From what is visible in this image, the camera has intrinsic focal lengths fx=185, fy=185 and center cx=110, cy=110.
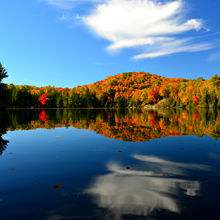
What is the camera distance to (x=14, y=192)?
5164mm

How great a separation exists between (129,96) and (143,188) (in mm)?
158646

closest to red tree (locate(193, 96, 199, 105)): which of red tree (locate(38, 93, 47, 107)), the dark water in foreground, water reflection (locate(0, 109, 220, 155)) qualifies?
water reflection (locate(0, 109, 220, 155))

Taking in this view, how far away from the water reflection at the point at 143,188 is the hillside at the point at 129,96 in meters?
76.8

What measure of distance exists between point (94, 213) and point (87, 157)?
4.56 meters

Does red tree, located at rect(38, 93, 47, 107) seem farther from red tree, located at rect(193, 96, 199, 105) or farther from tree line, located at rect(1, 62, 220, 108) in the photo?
red tree, located at rect(193, 96, 199, 105)

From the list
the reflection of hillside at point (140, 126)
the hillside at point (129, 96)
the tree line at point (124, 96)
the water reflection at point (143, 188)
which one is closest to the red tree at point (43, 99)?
the tree line at point (124, 96)

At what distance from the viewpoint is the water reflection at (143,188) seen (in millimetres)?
4363

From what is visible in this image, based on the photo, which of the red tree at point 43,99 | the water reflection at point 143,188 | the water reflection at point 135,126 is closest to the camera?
the water reflection at point 143,188

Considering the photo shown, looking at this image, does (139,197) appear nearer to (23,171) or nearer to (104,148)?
(23,171)

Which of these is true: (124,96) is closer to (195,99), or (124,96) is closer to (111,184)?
(195,99)

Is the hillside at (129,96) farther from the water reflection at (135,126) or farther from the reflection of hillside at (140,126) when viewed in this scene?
the reflection of hillside at (140,126)

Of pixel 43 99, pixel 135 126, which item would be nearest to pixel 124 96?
pixel 43 99

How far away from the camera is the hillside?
8251 centimetres

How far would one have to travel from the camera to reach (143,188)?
5.31 m
